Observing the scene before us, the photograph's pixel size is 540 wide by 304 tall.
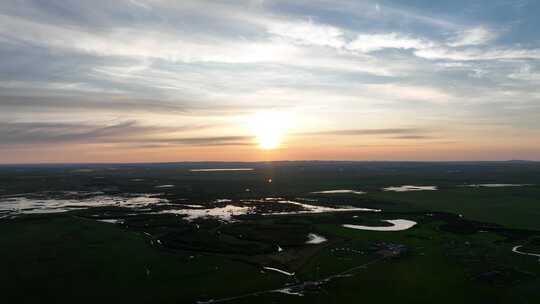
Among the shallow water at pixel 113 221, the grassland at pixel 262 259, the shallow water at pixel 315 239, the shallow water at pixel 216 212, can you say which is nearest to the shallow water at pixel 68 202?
the grassland at pixel 262 259

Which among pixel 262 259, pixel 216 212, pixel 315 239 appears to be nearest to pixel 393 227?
pixel 315 239

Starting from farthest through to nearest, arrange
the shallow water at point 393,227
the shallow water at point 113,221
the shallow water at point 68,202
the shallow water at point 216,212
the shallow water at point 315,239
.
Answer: the shallow water at point 68,202 → the shallow water at point 216,212 → the shallow water at point 113,221 → the shallow water at point 393,227 → the shallow water at point 315,239

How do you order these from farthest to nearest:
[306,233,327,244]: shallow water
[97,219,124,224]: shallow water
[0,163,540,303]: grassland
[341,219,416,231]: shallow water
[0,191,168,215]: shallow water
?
[0,191,168,215]: shallow water, [97,219,124,224]: shallow water, [341,219,416,231]: shallow water, [306,233,327,244]: shallow water, [0,163,540,303]: grassland

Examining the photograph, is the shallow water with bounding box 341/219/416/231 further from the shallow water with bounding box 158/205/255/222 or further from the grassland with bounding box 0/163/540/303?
the shallow water with bounding box 158/205/255/222

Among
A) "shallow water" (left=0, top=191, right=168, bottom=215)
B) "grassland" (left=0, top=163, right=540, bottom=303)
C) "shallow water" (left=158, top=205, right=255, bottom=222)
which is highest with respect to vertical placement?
"shallow water" (left=0, top=191, right=168, bottom=215)

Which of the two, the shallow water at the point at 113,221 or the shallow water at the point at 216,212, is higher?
the shallow water at the point at 216,212

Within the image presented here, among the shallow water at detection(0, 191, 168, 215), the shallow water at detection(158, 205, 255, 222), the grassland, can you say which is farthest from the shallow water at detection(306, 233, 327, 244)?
the shallow water at detection(0, 191, 168, 215)

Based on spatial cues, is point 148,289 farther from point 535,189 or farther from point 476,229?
point 535,189

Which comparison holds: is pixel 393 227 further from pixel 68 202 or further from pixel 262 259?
pixel 68 202

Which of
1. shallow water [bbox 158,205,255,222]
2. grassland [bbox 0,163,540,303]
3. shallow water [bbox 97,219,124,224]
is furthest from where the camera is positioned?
shallow water [bbox 158,205,255,222]

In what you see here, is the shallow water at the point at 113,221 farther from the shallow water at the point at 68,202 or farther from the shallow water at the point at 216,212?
the shallow water at the point at 68,202

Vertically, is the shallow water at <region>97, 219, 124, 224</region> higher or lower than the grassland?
higher

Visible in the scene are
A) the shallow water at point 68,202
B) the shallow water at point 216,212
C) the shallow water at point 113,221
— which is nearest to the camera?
the shallow water at point 113,221
